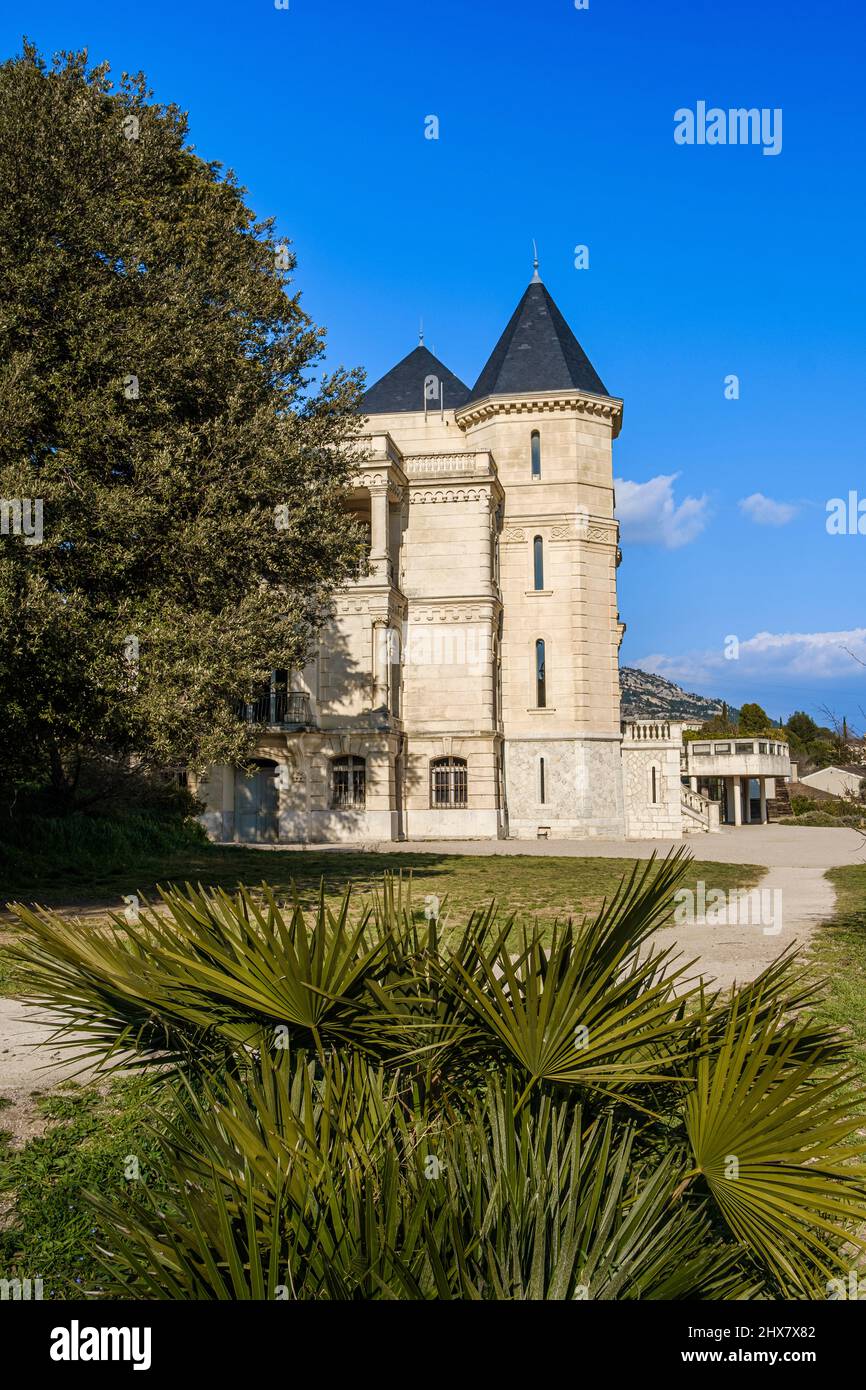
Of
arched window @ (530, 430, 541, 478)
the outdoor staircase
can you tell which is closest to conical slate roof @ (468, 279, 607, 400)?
arched window @ (530, 430, 541, 478)

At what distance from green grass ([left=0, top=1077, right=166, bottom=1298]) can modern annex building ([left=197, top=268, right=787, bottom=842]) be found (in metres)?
30.1

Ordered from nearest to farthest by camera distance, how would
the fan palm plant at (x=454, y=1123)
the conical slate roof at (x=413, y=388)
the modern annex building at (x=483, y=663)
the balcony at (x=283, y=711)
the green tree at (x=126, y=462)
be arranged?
1. the fan palm plant at (x=454, y=1123)
2. the green tree at (x=126, y=462)
3. the balcony at (x=283, y=711)
4. the modern annex building at (x=483, y=663)
5. the conical slate roof at (x=413, y=388)

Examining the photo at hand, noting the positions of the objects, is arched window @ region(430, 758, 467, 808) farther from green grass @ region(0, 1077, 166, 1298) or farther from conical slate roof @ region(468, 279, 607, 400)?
green grass @ region(0, 1077, 166, 1298)

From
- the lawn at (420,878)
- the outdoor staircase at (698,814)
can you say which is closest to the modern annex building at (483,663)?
the outdoor staircase at (698,814)

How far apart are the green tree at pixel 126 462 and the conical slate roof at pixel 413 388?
29078 millimetres

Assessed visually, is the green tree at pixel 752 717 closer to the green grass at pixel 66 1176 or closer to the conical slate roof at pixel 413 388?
the conical slate roof at pixel 413 388

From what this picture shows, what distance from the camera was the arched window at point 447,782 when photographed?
128 feet

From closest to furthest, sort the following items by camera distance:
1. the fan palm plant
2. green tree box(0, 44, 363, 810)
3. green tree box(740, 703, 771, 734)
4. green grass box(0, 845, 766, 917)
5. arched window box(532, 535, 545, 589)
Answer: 1. the fan palm plant
2. green tree box(0, 44, 363, 810)
3. green grass box(0, 845, 766, 917)
4. arched window box(532, 535, 545, 589)
5. green tree box(740, 703, 771, 734)

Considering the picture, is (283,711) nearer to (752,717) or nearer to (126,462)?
(126,462)

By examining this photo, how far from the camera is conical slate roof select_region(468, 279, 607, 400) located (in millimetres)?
42281

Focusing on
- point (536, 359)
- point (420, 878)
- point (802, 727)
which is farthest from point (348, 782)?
point (802, 727)
